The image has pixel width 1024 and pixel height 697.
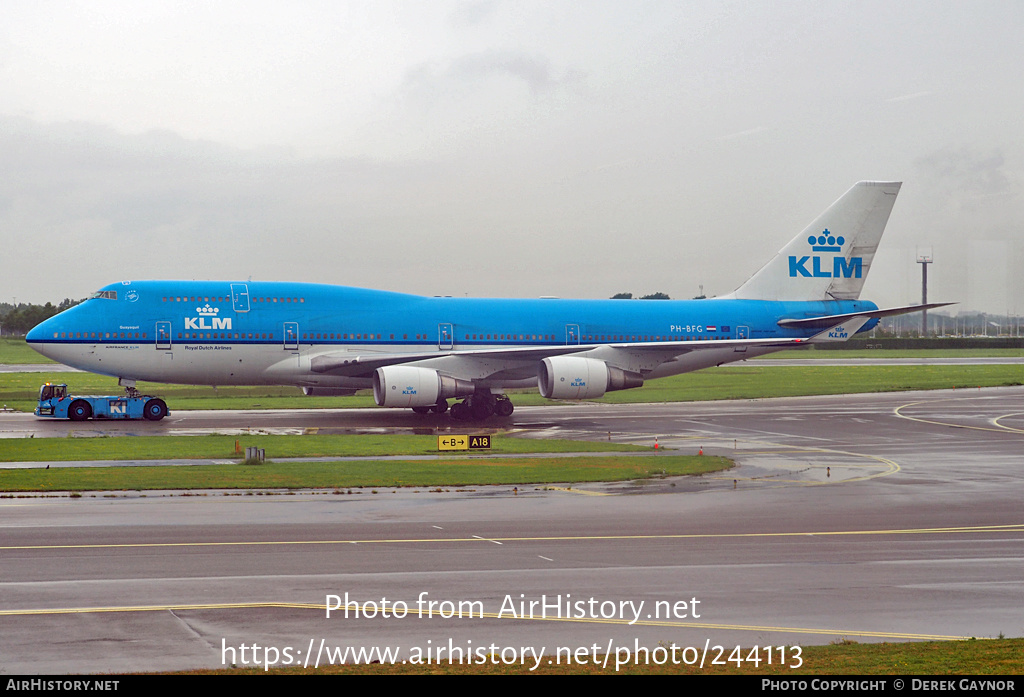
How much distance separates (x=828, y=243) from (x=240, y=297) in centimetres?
2797

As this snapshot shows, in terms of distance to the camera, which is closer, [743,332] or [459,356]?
[459,356]

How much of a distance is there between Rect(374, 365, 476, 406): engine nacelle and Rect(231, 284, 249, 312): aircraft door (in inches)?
242

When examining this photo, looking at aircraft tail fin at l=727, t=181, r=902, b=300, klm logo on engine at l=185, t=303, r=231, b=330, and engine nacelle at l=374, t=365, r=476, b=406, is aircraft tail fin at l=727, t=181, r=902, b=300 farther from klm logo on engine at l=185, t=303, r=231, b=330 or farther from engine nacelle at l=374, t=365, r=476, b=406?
klm logo on engine at l=185, t=303, r=231, b=330

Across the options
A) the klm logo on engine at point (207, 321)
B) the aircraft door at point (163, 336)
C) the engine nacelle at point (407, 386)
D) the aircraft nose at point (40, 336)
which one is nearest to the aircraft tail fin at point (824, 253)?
the engine nacelle at point (407, 386)

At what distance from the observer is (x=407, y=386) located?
3891cm

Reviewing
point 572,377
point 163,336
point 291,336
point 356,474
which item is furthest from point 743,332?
point 356,474

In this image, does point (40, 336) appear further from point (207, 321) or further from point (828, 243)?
point (828, 243)

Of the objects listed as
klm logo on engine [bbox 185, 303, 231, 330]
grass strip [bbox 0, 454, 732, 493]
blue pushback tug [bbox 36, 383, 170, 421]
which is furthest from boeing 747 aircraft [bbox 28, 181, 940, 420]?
grass strip [bbox 0, 454, 732, 493]

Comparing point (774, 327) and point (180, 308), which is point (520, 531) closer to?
point (180, 308)

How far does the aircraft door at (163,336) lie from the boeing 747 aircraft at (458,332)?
4cm

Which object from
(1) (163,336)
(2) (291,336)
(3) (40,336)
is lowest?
(2) (291,336)

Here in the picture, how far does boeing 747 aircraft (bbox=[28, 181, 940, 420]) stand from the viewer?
130 feet

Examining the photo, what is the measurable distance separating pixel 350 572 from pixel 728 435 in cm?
2358
